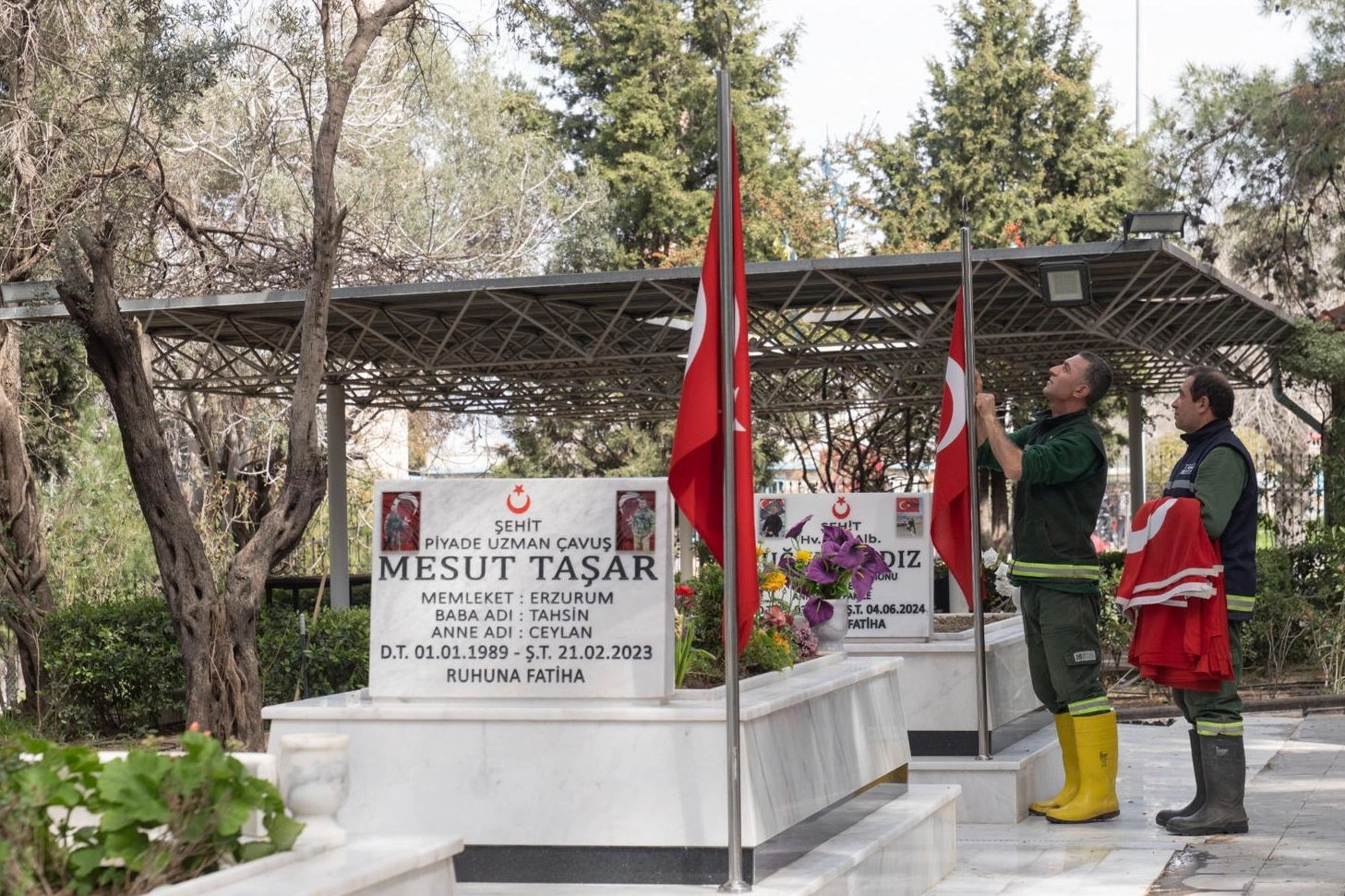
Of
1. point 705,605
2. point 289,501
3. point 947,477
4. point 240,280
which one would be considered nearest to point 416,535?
point 705,605

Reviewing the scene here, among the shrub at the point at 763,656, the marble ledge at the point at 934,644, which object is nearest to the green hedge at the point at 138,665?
the marble ledge at the point at 934,644

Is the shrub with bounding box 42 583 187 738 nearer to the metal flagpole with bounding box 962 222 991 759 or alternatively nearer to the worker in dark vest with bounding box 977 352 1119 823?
the metal flagpole with bounding box 962 222 991 759

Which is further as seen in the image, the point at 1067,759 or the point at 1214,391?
the point at 1067,759

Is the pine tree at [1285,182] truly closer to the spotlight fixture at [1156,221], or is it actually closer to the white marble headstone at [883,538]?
the spotlight fixture at [1156,221]

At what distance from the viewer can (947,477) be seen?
8109 millimetres

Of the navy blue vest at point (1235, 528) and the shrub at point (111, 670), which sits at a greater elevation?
the navy blue vest at point (1235, 528)

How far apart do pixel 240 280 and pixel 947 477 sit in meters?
12.1

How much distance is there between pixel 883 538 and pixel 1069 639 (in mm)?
1881

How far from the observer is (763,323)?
18.2m

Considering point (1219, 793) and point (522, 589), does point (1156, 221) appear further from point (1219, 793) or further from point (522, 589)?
point (522, 589)

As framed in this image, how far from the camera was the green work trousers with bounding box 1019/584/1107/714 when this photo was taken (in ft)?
24.7

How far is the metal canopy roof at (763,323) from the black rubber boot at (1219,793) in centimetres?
677

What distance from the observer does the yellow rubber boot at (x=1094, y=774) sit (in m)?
7.60

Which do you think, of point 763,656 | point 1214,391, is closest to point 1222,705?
point 1214,391
